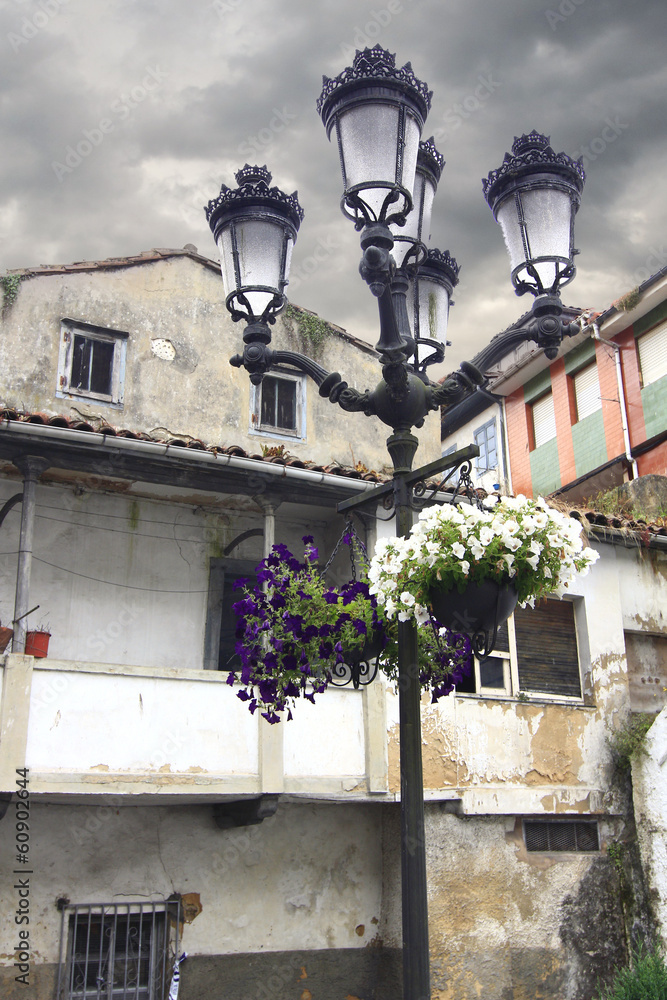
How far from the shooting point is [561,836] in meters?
10.5

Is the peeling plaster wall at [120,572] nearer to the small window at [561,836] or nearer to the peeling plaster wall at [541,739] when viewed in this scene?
the peeling plaster wall at [541,739]

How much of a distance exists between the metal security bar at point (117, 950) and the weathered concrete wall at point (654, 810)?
16.7 feet

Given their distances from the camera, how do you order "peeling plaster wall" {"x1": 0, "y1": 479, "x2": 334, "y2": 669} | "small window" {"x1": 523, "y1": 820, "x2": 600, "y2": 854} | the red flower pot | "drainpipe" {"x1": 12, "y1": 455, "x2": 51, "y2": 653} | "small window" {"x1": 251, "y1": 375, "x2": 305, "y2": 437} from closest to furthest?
"drainpipe" {"x1": 12, "y1": 455, "x2": 51, "y2": 653}, the red flower pot, "peeling plaster wall" {"x1": 0, "y1": 479, "x2": 334, "y2": 669}, "small window" {"x1": 523, "y1": 820, "x2": 600, "y2": 854}, "small window" {"x1": 251, "y1": 375, "x2": 305, "y2": 437}

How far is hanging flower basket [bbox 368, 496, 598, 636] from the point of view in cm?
418

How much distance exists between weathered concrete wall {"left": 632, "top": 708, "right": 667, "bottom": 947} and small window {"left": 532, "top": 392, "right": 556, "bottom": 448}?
11.0 metres

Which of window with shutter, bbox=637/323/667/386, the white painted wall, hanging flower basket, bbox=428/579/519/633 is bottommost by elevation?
the white painted wall

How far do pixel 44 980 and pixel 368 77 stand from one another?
811cm

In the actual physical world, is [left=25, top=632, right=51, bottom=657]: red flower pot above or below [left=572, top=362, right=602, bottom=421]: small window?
below

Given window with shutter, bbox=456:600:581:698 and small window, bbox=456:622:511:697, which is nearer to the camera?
small window, bbox=456:622:511:697

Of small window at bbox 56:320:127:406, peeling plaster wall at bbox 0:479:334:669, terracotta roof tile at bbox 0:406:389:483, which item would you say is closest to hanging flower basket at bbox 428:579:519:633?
Answer: terracotta roof tile at bbox 0:406:389:483

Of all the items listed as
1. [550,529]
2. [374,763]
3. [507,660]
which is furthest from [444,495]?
[550,529]

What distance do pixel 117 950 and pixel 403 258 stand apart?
719 centimetres

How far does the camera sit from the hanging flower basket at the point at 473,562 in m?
4.18

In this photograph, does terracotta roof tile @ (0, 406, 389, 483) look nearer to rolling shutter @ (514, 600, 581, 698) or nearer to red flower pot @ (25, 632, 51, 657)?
red flower pot @ (25, 632, 51, 657)
